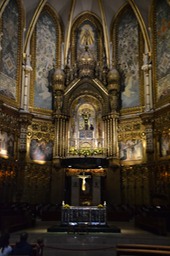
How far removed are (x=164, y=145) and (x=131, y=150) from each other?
3272 millimetres

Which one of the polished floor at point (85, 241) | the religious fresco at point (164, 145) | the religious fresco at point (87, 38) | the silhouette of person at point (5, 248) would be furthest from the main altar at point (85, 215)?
the religious fresco at point (87, 38)

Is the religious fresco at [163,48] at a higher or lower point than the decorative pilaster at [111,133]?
higher

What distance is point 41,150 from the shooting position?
2523cm

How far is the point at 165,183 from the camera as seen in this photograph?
21.7 metres

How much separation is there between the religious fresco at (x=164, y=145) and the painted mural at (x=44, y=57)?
9.49 meters

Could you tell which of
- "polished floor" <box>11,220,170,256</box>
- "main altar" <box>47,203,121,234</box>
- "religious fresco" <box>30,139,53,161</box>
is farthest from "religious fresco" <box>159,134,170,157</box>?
"polished floor" <box>11,220,170,256</box>

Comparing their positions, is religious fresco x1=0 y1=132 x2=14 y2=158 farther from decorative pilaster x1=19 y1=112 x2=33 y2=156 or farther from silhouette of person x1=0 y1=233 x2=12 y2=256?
silhouette of person x1=0 y1=233 x2=12 y2=256

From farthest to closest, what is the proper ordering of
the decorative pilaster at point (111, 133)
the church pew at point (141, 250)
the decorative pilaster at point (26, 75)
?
the decorative pilaster at point (111, 133)
the decorative pilaster at point (26, 75)
the church pew at point (141, 250)

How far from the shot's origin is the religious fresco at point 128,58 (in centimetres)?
2633

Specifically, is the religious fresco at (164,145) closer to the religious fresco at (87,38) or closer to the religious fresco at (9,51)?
the religious fresco at (87,38)

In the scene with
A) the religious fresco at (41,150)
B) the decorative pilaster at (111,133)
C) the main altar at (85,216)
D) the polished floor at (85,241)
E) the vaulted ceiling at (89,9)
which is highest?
the vaulted ceiling at (89,9)

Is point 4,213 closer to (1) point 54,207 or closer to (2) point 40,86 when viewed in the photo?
(1) point 54,207

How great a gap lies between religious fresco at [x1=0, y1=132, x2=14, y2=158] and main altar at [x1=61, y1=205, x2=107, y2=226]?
272 inches

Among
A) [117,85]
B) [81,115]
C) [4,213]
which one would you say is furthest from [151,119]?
[4,213]
